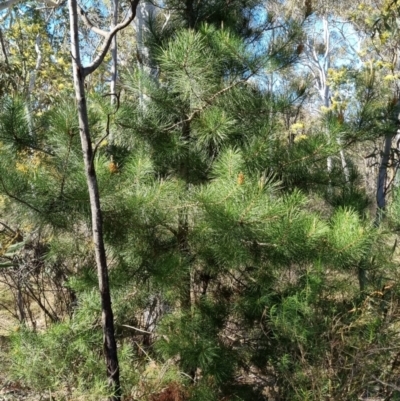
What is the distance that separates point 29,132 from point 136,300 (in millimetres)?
1257

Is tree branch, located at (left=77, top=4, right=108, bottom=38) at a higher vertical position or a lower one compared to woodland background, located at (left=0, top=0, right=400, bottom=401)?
higher

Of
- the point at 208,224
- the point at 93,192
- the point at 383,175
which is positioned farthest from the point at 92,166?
the point at 383,175

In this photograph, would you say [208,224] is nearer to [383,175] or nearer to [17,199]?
[17,199]

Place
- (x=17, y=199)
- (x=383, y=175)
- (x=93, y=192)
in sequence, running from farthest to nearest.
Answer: (x=383, y=175)
(x=17, y=199)
(x=93, y=192)

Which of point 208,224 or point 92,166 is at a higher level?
point 92,166

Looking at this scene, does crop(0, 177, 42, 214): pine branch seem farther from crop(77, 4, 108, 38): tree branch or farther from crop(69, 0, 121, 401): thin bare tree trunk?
crop(77, 4, 108, 38): tree branch

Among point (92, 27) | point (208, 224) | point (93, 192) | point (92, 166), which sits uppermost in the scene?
point (92, 27)

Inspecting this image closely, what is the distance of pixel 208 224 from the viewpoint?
280 cm

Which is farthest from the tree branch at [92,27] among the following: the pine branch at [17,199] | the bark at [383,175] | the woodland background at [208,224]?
the bark at [383,175]

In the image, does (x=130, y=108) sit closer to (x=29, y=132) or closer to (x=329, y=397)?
(x=29, y=132)

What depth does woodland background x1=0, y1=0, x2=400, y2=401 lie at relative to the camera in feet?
9.01

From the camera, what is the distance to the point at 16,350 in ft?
9.78

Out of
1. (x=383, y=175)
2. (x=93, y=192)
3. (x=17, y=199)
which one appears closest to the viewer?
(x=93, y=192)

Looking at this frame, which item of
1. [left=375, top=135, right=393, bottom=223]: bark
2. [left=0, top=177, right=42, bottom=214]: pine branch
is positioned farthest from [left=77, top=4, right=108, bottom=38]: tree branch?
[left=375, top=135, right=393, bottom=223]: bark
